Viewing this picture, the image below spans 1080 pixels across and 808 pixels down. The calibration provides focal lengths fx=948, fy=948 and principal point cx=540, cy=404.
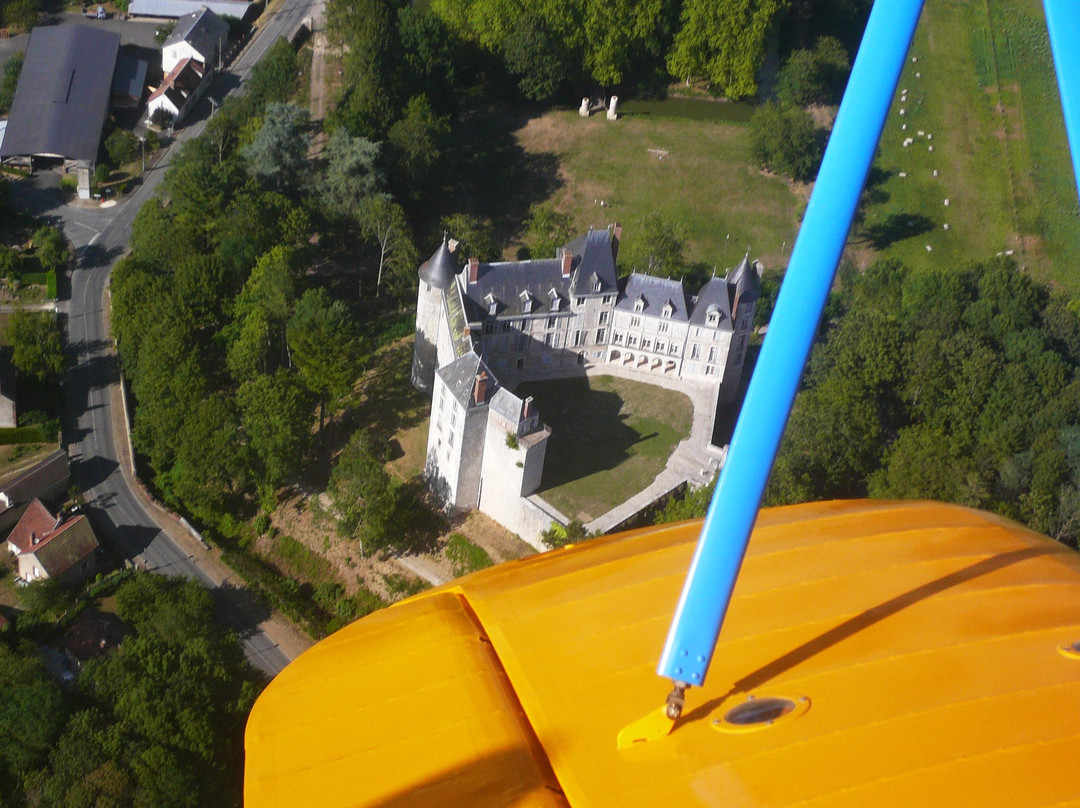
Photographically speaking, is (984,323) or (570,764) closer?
(570,764)

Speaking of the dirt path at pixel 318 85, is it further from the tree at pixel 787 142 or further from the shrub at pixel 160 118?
the tree at pixel 787 142

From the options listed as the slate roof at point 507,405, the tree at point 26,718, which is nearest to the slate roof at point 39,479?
the tree at point 26,718

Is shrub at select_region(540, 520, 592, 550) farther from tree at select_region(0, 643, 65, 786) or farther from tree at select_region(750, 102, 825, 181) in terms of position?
tree at select_region(750, 102, 825, 181)

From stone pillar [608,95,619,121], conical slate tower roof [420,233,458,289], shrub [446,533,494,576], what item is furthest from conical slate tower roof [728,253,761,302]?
stone pillar [608,95,619,121]

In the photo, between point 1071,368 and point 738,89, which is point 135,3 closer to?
point 738,89

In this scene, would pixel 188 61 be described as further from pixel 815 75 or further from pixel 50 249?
pixel 815 75

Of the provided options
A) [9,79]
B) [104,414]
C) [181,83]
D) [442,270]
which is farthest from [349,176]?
[9,79]

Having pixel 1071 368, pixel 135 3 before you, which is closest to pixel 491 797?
pixel 1071 368
